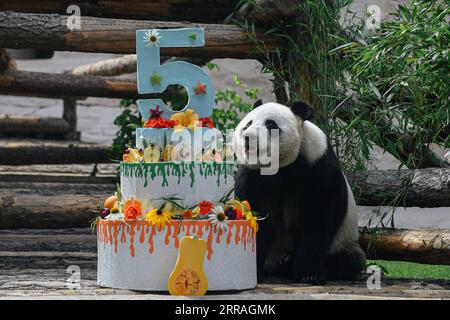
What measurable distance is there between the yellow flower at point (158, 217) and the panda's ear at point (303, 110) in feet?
3.35

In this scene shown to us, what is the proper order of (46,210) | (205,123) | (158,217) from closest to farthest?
(158,217) → (205,123) → (46,210)

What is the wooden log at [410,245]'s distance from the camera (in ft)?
18.3

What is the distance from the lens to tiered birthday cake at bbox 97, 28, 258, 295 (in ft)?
15.2

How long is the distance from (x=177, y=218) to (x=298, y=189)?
787 millimetres

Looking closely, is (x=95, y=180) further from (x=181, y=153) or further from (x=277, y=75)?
(x=181, y=153)

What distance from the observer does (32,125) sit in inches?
480

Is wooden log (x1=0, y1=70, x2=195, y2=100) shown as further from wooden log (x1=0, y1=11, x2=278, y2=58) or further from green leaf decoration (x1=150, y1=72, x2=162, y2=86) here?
green leaf decoration (x1=150, y1=72, x2=162, y2=86)

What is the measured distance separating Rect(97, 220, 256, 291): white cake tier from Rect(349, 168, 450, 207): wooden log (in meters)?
1.64

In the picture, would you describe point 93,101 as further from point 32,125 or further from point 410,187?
point 410,187

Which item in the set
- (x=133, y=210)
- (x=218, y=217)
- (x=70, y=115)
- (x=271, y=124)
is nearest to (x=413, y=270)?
(x=271, y=124)

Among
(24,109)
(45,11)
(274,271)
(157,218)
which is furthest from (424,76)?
(24,109)

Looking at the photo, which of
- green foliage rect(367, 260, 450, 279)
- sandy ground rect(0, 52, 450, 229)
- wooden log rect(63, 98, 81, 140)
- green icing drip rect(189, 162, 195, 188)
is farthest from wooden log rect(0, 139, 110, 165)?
green icing drip rect(189, 162, 195, 188)

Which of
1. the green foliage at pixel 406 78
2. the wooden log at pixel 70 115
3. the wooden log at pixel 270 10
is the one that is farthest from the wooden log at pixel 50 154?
the green foliage at pixel 406 78

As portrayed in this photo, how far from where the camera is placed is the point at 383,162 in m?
10.3
